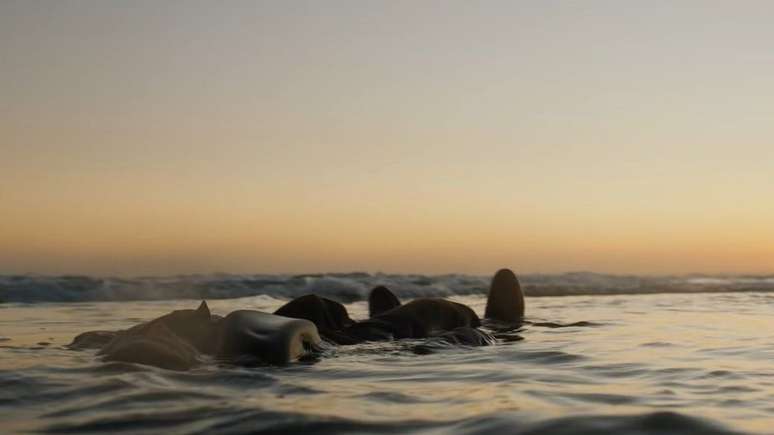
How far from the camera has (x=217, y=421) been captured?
9.61 feet

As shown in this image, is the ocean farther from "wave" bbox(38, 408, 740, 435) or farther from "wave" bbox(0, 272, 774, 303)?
"wave" bbox(0, 272, 774, 303)

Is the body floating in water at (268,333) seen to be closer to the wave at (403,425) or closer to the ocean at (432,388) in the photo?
the ocean at (432,388)

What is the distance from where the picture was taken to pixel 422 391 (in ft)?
12.1

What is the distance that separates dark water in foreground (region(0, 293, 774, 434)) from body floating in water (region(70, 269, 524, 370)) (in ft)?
0.61

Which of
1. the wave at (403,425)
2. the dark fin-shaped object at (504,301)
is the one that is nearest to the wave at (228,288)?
the dark fin-shaped object at (504,301)

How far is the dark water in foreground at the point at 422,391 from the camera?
9.55ft

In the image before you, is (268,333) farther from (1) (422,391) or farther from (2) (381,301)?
(2) (381,301)

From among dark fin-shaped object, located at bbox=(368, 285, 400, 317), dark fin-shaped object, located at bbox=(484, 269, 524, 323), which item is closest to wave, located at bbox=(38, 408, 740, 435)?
dark fin-shaped object, located at bbox=(368, 285, 400, 317)

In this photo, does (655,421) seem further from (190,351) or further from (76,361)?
(76,361)

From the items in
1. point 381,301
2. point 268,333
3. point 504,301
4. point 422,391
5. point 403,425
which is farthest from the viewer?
point 504,301

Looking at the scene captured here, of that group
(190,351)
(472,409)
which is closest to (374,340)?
(190,351)

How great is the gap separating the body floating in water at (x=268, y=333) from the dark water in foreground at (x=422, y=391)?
186 mm

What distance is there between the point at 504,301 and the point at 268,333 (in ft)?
12.7

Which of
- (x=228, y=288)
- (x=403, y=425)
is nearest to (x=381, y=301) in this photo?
(x=403, y=425)
